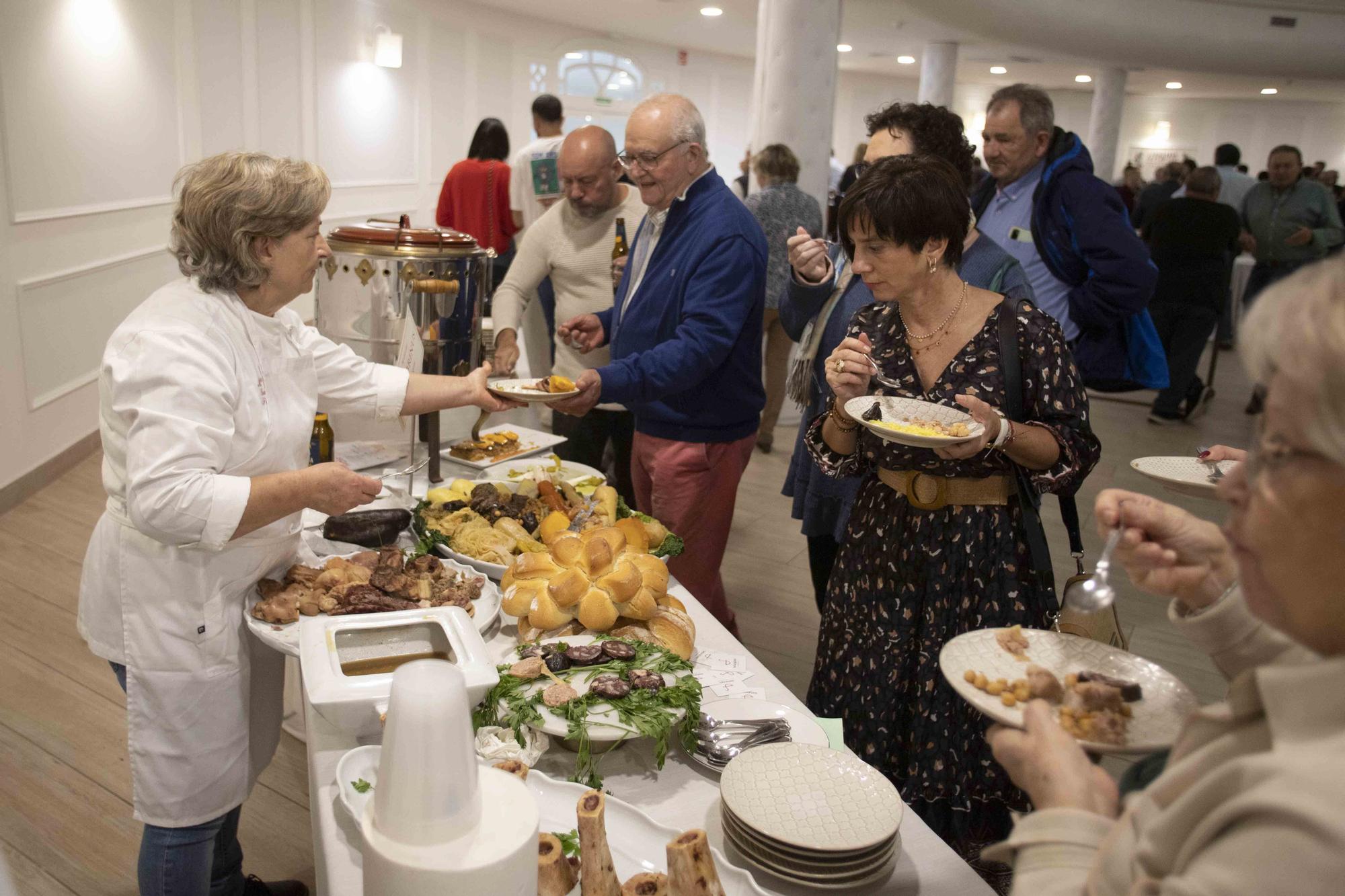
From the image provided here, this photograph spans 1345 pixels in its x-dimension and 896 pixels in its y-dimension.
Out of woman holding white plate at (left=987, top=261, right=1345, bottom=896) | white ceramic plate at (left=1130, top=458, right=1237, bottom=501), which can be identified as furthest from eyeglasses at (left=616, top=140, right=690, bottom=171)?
woman holding white plate at (left=987, top=261, right=1345, bottom=896)

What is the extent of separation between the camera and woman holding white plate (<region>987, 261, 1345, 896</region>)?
1.94ft

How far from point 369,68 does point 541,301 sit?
262 inches

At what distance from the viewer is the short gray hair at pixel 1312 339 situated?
61cm

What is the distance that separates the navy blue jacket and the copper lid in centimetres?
192

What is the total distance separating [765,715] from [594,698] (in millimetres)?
271

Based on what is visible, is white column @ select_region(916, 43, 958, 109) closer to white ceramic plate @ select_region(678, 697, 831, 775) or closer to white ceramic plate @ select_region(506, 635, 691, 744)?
white ceramic plate @ select_region(678, 697, 831, 775)

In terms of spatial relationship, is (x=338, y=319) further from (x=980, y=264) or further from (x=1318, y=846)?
(x=1318, y=846)

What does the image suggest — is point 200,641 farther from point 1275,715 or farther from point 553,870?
point 1275,715

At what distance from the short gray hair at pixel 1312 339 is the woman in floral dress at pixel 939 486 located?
121 centimetres

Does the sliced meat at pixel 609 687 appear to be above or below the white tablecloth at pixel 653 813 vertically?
above

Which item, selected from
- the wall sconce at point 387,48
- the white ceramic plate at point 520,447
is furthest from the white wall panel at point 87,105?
the wall sconce at point 387,48

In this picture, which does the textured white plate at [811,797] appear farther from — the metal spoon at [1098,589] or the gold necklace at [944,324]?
the gold necklace at [944,324]

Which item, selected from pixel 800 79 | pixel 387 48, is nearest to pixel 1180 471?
pixel 800 79

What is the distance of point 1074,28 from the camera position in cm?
1138
